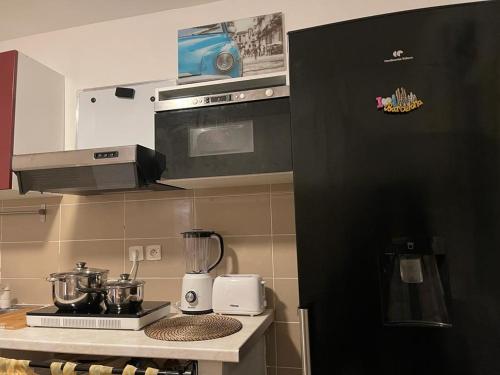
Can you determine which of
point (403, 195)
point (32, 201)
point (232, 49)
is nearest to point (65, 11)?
point (232, 49)

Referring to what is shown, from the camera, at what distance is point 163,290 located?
1.84 m

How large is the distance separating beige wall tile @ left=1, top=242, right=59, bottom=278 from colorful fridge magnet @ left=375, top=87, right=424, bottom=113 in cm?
183

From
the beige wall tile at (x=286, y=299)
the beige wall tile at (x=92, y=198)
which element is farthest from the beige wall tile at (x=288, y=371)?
the beige wall tile at (x=92, y=198)

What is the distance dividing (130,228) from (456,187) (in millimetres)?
1519

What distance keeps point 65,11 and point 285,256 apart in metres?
1.76

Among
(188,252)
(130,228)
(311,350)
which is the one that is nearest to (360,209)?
(311,350)

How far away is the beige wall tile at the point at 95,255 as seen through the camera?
1913mm

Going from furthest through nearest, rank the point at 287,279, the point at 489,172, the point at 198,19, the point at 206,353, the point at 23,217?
1. the point at 23,217
2. the point at 198,19
3. the point at 287,279
4. the point at 206,353
5. the point at 489,172

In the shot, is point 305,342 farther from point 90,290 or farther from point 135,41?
point 135,41

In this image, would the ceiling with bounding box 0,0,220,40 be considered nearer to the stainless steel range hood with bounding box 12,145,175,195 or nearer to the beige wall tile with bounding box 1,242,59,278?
the stainless steel range hood with bounding box 12,145,175,195

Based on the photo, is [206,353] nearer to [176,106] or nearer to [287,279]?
[287,279]

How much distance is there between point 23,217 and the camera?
6.82ft

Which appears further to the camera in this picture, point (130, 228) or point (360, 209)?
point (130, 228)

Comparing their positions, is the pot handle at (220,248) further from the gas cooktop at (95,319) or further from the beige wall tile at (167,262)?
the gas cooktop at (95,319)
